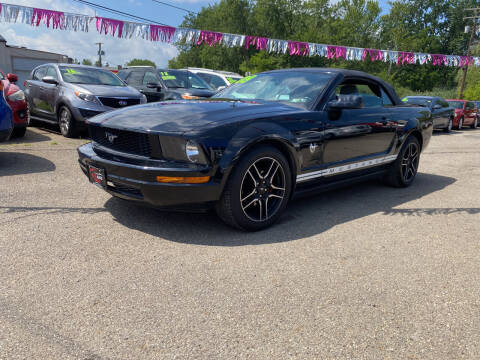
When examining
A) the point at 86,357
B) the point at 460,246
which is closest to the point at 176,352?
the point at 86,357

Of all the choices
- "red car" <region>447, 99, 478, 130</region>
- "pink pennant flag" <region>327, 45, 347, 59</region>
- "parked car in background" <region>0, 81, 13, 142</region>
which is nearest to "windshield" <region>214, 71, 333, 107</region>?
"parked car in background" <region>0, 81, 13, 142</region>

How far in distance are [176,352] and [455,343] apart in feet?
4.81

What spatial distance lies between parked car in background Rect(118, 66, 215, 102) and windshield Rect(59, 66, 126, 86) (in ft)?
2.94

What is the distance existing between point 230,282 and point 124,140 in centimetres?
157

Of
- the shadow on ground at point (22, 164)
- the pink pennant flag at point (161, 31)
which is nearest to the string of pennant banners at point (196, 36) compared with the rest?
the pink pennant flag at point (161, 31)

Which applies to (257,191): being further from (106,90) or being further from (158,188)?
(106,90)

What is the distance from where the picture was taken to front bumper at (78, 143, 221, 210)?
3.25 meters

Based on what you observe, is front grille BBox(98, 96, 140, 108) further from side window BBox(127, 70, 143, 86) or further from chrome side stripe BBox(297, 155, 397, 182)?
chrome side stripe BBox(297, 155, 397, 182)

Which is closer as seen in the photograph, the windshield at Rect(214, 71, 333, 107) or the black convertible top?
the windshield at Rect(214, 71, 333, 107)

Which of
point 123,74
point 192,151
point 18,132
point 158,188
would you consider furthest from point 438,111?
point 158,188

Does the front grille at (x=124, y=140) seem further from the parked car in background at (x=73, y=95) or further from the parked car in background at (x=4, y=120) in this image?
the parked car in background at (x=73, y=95)

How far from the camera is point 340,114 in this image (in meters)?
4.36

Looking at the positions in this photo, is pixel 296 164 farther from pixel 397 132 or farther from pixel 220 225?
pixel 397 132

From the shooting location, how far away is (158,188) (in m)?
3.25
